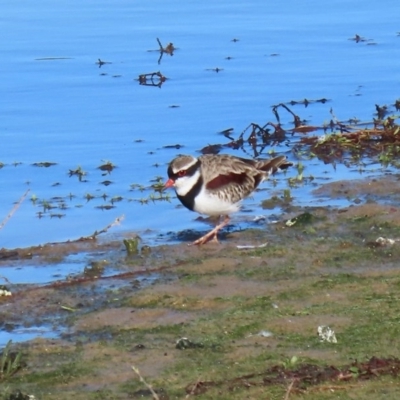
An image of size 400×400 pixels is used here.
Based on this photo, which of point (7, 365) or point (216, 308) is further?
point (216, 308)

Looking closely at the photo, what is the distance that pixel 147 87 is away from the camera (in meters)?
14.3

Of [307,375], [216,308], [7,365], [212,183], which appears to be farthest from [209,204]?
[307,375]

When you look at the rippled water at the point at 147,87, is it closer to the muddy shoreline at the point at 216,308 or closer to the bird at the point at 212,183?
the bird at the point at 212,183

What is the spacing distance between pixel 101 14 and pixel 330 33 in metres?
3.70

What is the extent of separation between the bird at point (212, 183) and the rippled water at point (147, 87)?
0.51 m

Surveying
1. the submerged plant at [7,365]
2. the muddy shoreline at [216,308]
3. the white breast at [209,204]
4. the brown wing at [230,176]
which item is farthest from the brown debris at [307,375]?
the brown wing at [230,176]

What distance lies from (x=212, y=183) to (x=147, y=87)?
18.1ft

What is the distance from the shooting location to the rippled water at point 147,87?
1037cm

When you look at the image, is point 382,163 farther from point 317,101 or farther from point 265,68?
point 265,68

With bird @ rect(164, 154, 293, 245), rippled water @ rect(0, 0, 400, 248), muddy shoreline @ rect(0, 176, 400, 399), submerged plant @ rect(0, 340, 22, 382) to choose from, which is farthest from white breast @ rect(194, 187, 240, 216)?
submerged plant @ rect(0, 340, 22, 382)

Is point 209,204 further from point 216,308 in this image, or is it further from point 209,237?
point 216,308

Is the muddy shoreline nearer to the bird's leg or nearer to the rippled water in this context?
the bird's leg

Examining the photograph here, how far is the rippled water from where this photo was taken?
10.4 meters

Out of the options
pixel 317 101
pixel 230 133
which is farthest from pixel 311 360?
pixel 317 101
